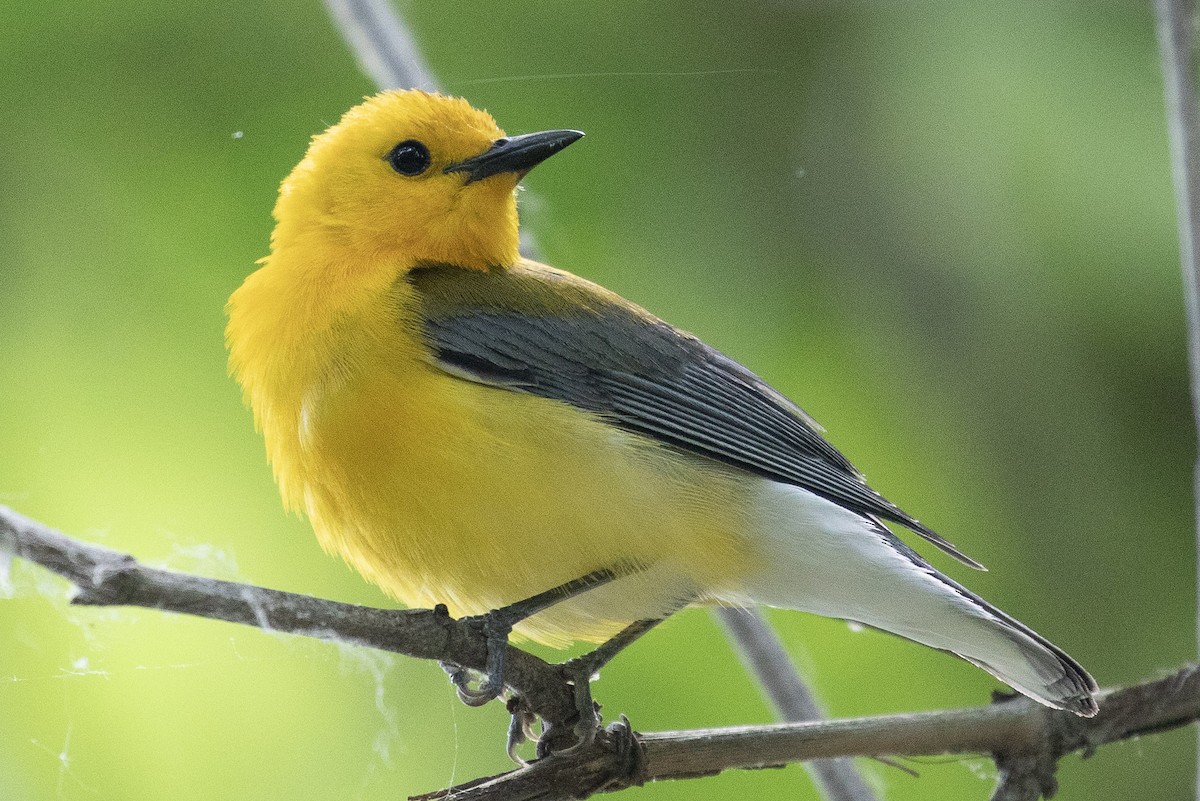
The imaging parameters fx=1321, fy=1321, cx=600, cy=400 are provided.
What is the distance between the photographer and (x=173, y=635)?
7.84 ft

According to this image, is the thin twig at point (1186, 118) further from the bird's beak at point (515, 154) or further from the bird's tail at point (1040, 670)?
the bird's beak at point (515, 154)

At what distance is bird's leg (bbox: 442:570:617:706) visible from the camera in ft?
7.55

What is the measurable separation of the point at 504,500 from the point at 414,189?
827 mm

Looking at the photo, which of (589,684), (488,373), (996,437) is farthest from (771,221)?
(589,684)

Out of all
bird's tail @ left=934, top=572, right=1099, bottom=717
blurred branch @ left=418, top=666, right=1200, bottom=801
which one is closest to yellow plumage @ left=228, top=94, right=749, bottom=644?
blurred branch @ left=418, top=666, right=1200, bottom=801

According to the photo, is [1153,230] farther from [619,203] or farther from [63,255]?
[63,255]

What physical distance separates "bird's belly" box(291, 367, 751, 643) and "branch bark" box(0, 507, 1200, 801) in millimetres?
232

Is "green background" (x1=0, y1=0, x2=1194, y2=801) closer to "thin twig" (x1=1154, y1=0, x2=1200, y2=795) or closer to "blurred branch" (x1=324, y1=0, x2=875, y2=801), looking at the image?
"blurred branch" (x1=324, y1=0, x2=875, y2=801)

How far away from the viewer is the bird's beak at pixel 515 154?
2.75 meters

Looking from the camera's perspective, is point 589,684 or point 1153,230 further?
point 1153,230

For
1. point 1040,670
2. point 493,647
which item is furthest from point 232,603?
point 1040,670

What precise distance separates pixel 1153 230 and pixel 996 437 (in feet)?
2.19

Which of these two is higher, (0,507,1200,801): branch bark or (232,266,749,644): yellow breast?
(232,266,749,644): yellow breast

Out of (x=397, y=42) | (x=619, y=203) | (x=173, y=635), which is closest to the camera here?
(x=173, y=635)
